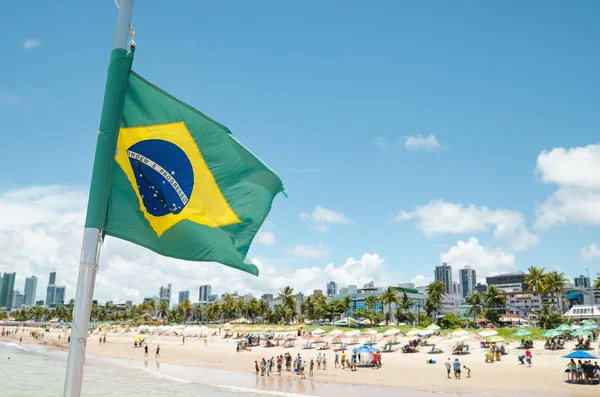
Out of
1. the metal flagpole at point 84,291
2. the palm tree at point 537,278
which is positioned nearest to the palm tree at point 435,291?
the palm tree at point 537,278

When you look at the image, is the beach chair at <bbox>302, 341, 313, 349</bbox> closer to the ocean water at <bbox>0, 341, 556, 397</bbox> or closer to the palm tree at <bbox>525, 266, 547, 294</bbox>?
the ocean water at <bbox>0, 341, 556, 397</bbox>

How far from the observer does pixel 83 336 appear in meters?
4.32

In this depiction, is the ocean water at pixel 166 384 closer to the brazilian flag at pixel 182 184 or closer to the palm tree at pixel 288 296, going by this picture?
the brazilian flag at pixel 182 184

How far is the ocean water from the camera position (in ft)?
102

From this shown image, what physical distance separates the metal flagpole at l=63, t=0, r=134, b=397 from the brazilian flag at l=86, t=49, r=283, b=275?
61 centimetres

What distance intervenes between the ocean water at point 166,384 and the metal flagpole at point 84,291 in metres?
27.8

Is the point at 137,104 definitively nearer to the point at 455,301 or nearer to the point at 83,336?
the point at 83,336

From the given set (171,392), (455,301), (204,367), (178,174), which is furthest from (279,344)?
(455,301)

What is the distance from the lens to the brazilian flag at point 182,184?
5.46 metres

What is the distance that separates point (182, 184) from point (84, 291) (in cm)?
176

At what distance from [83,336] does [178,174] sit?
6.94ft

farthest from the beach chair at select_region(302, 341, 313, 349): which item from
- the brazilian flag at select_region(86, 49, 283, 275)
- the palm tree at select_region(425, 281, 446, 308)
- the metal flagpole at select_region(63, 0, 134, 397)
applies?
the metal flagpole at select_region(63, 0, 134, 397)

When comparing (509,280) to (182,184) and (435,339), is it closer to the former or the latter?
(435,339)

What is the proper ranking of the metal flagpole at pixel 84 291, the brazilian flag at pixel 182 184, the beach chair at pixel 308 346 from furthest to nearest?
1. the beach chair at pixel 308 346
2. the brazilian flag at pixel 182 184
3. the metal flagpole at pixel 84 291
